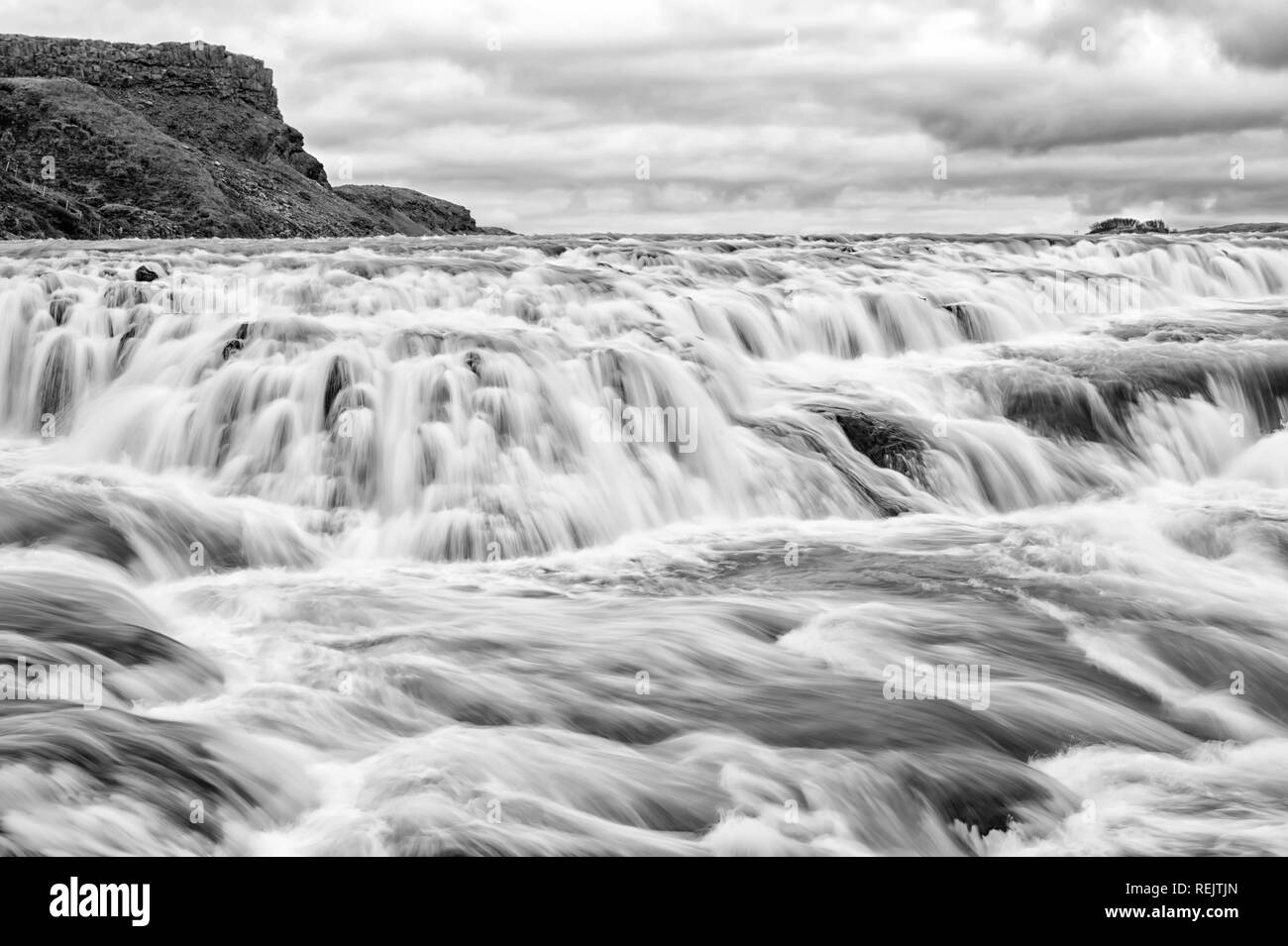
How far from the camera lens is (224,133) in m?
160

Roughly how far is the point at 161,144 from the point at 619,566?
137m

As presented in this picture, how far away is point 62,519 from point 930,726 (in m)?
7.06

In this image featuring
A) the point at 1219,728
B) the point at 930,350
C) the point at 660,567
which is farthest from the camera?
the point at 930,350

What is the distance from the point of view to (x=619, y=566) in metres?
11.1

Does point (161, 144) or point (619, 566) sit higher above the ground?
point (161, 144)

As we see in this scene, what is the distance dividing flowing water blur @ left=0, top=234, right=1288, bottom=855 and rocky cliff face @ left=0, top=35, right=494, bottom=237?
7955 cm

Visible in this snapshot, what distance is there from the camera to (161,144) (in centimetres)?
13362

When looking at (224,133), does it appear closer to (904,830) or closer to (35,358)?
(35,358)

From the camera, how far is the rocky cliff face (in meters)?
124

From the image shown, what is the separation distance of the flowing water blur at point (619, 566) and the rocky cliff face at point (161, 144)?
7955 centimetres

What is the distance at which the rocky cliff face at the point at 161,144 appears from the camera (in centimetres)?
12375

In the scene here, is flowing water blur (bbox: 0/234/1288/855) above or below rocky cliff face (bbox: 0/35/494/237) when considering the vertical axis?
below

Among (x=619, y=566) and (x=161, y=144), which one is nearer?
(x=619, y=566)

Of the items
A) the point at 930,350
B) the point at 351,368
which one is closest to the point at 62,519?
the point at 351,368
